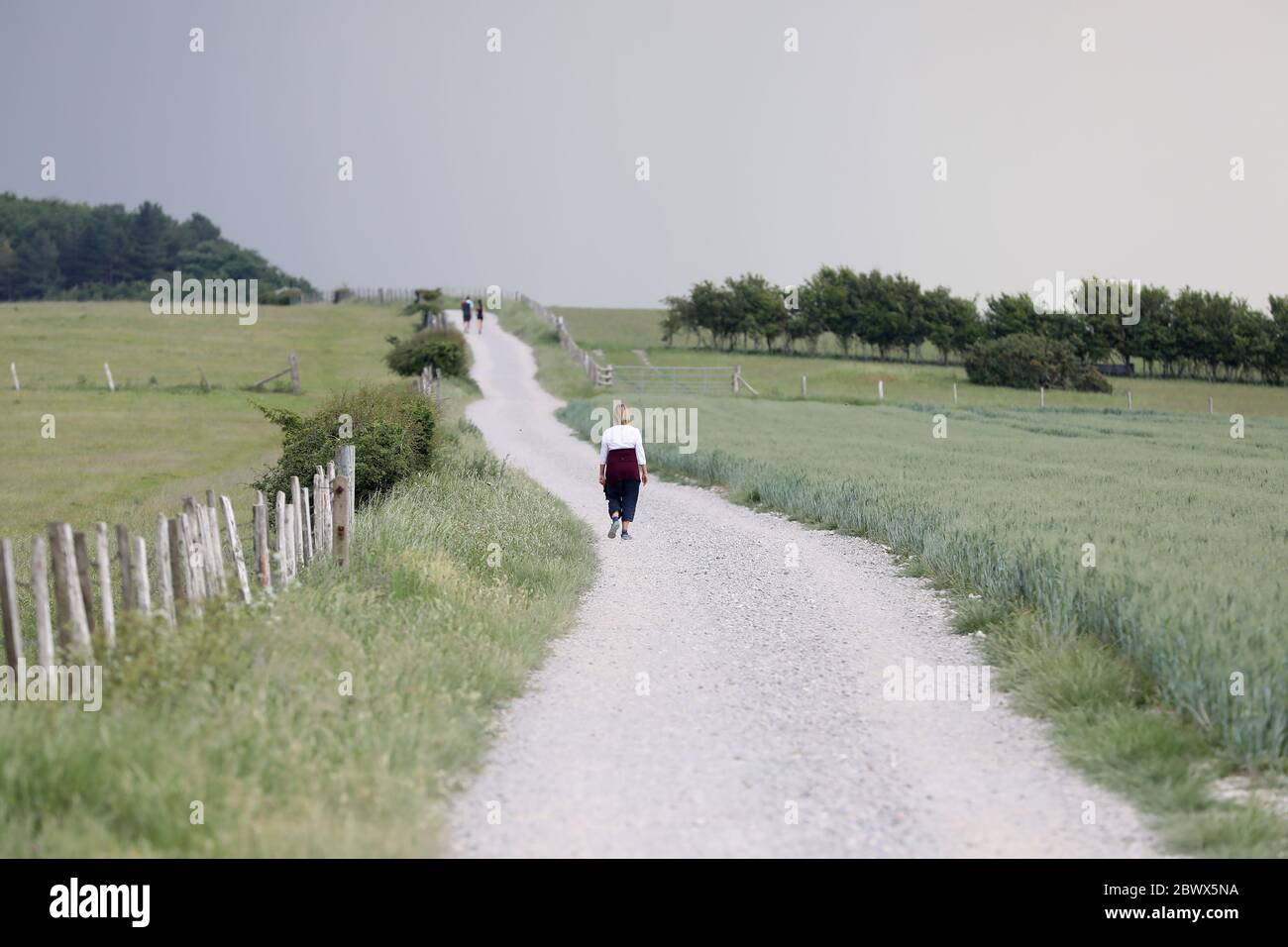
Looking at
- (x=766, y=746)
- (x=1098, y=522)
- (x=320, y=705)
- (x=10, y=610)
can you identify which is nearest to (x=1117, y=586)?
(x=766, y=746)

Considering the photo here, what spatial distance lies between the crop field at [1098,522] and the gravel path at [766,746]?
998 millimetres

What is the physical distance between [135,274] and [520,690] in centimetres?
15176

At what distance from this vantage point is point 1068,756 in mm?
7418

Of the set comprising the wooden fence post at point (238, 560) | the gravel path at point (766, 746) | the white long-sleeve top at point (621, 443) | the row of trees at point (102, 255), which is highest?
the row of trees at point (102, 255)

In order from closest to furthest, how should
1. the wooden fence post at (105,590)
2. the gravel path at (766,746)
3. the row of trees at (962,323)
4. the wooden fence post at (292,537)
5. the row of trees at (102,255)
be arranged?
the gravel path at (766,746) < the wooden fence post at (105,590) < the wooden fence post at (292,537) < the row of trees at (962,323) < the row of trees at (102,255)

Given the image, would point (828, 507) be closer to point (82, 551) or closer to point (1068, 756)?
point (1068, 756)

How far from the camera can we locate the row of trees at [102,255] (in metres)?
136

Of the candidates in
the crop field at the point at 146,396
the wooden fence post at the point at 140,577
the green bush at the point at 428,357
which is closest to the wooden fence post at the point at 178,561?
the wooden fence post at the point at 140,577

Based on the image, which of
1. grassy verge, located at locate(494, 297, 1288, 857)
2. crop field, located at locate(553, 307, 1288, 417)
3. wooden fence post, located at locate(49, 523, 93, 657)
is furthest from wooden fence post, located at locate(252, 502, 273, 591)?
crop field, located at locate(553, 307, 1288, 417)

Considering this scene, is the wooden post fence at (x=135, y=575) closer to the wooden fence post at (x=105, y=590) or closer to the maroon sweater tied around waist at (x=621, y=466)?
the wooden fence post at (x=105, y=590)

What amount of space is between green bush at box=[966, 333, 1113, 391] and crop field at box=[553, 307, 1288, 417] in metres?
1.56

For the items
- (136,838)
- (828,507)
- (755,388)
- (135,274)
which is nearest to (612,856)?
(136,838)

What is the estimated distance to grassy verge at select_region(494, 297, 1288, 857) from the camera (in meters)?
6.90

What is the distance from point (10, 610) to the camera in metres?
7.18
